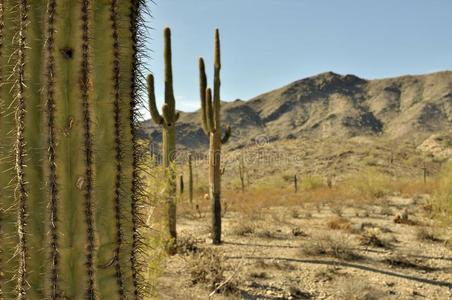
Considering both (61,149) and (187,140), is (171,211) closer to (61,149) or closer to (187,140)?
(61,149)

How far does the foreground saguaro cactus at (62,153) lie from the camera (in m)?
1.94

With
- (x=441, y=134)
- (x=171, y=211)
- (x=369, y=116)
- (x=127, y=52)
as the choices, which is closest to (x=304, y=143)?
(x=441, y=134)

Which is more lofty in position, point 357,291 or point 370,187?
point 370,187

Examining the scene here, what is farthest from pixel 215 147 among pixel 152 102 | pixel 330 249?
pixel 330 249

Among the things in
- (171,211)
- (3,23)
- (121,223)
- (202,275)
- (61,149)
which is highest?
(3,23)

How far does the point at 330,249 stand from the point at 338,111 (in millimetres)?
91325

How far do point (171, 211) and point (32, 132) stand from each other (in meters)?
8.53

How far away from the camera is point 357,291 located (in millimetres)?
6984

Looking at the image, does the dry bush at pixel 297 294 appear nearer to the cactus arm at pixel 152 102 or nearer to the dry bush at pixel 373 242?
the dry bush at pixel 373 242

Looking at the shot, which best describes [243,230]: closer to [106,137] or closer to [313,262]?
[313,262]

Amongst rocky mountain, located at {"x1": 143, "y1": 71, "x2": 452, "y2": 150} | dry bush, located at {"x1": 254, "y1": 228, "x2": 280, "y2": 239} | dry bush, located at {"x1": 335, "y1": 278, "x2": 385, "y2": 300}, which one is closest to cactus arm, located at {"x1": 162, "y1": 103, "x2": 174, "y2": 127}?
dry bush, located at {"x1": 254, "y1": 228, "x2": 280, "y2": 239}

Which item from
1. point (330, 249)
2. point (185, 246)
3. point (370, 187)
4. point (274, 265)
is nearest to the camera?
point (274, 265)

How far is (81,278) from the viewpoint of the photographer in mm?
1990

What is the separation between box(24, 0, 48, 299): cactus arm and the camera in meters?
1.97
